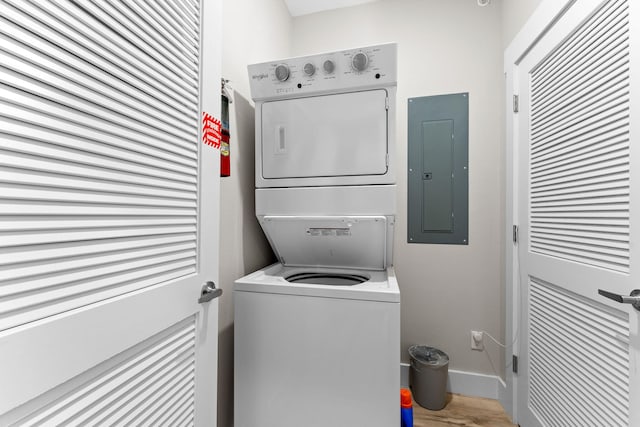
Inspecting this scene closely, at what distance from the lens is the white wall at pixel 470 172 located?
90.2 inches

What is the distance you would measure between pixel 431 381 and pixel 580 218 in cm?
150

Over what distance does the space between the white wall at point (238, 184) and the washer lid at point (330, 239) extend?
0.18 metres

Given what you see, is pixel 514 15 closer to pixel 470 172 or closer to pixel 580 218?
pixel 470 172

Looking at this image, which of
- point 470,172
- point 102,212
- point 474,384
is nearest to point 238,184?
point 102,212

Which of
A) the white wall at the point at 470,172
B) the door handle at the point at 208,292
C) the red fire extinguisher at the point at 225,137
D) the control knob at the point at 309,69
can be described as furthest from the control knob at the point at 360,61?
the door handle at the point at 208,292

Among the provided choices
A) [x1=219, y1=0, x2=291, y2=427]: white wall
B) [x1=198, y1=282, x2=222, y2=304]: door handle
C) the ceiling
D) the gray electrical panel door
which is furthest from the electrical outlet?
the ceiling

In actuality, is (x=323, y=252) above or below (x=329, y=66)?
below

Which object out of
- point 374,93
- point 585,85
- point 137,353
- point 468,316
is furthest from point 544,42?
point 137,353

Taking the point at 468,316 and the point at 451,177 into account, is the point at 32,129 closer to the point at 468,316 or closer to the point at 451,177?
the point at 451,177

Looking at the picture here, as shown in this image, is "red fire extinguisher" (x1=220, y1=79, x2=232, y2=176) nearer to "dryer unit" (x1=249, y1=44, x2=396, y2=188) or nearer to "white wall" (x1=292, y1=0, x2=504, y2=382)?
"dryer unit" (x1=249, y1=44, x2=396, y2=188)

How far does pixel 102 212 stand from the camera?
719mm

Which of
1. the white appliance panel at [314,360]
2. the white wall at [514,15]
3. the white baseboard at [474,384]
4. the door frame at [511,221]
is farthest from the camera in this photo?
the white baseboard at [474,384]

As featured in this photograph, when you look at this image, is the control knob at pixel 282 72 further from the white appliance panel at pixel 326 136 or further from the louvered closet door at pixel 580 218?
the louvered closet door at pixel 580 218

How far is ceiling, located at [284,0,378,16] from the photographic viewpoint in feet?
8.25
